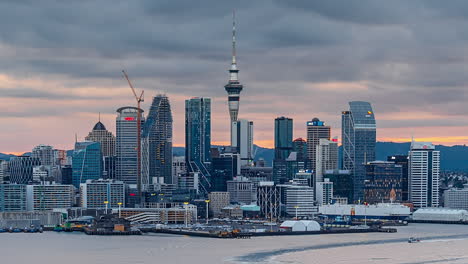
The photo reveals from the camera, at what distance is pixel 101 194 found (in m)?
195

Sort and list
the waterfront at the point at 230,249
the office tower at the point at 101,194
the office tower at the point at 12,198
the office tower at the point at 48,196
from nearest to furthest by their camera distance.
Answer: the waterfront at the point at 230,249, the office tower at the point at 12,198, the office tower at the point at 48,196, the office tower at the point at 101,194

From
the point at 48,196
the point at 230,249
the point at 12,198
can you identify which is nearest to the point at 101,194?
the point at 48,196

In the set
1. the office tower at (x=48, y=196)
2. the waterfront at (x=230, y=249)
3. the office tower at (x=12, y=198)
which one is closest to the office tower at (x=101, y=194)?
the office tower at (x=48, y=196)

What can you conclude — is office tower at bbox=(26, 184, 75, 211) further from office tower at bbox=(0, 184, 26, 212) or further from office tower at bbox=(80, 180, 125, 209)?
office tower at bbox=(80, 180, 125, 209)

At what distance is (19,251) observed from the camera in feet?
333

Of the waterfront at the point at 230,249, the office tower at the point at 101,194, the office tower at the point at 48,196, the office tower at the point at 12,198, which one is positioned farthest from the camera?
the office tower at the point at 101,194

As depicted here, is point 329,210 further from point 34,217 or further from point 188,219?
point 34,217

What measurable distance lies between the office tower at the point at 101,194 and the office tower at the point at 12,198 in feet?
43.0

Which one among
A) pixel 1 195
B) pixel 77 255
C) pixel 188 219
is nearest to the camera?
pixel 77 255

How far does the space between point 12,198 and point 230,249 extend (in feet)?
279

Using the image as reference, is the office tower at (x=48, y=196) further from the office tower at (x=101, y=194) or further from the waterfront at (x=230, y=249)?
the waterfront at (x=230, y=249)

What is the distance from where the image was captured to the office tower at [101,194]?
630ft

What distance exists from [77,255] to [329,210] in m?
105

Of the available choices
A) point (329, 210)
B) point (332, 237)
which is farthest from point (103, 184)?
point (332, 237)
